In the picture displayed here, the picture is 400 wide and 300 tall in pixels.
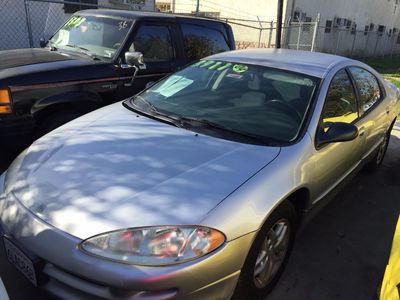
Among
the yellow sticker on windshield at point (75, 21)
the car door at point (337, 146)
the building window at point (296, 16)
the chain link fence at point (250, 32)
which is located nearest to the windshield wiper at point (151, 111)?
the car door at point (337, 146)

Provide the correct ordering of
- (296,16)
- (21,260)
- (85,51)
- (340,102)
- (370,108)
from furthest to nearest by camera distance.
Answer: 1. (296,16)
2. (85,51)
3. (370,108)
4. (340,102)
5. (21,260)

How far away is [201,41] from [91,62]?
1781mm

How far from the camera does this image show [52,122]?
14.3ft

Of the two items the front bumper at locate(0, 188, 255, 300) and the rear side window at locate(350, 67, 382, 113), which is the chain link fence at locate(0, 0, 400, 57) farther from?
the front bumper at locate(0, 188, 255, 300)

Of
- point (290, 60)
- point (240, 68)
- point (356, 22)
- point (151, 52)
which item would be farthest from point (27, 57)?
point (356, 22)

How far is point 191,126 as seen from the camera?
10.2ft

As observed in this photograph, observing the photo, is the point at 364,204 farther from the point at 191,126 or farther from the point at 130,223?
the point at 130,223

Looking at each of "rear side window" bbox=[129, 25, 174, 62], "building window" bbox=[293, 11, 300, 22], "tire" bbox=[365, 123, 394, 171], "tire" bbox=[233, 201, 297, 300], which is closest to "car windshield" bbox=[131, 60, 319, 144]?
"tire" bbox=[233, 201, 297, 300]

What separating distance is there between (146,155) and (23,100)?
2042mm

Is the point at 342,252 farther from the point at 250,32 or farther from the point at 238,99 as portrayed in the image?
the point at 250,32

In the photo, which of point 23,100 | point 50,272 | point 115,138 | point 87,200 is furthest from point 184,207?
point 23,100

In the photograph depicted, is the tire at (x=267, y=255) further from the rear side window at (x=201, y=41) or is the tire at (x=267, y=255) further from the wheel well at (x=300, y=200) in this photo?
the rear side window at (x=201, y=41)

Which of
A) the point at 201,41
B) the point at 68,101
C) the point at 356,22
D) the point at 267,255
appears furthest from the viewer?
the point at 356,22

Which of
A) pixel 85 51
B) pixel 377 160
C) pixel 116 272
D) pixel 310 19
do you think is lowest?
A: pixel 377 160
